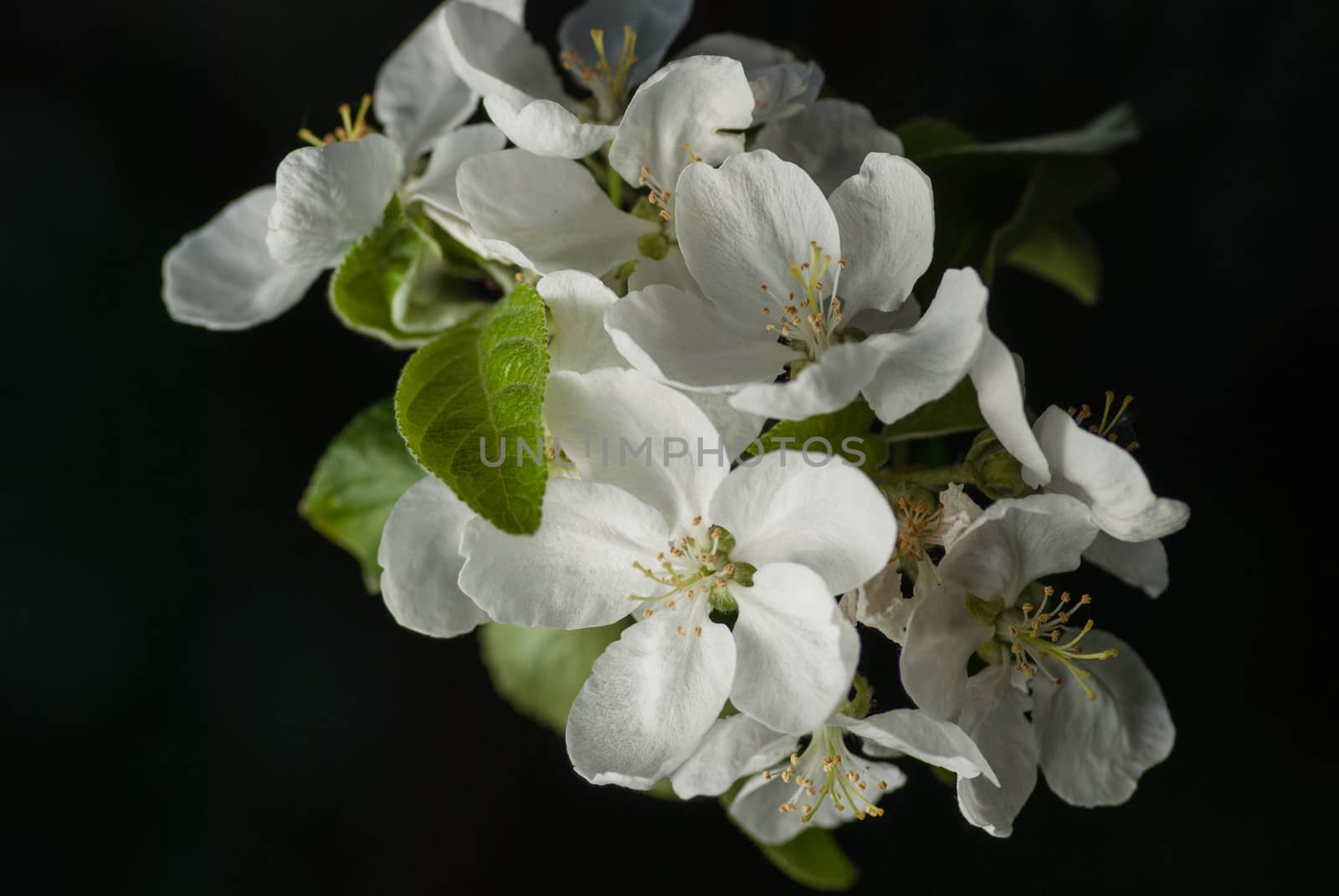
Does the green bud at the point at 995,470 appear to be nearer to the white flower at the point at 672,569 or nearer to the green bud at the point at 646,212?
the white flower at the point at 672,569

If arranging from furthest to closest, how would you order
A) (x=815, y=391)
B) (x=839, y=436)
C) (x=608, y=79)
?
(x=608, y=79) → (x=839, y=436) → (x=815, y=391)

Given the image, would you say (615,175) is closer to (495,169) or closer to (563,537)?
(495,169)

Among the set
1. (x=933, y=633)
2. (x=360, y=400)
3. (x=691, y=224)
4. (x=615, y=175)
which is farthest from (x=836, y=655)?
(x=360, y=400)

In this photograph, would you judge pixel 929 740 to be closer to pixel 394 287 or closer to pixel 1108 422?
pixel 1108 422

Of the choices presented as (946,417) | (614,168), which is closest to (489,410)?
(614,168)

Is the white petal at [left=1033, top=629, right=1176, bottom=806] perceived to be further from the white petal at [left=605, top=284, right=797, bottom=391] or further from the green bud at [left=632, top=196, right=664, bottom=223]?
the green bud at [left=632, top=196, right=664, bottom=223]

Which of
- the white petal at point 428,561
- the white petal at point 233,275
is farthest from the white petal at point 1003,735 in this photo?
the white petal at point 233,275

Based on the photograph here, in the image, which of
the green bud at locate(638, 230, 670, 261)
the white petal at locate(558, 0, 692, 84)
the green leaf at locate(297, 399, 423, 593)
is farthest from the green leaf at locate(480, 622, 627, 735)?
the white petal at locate(558, 0, 692, 84)
